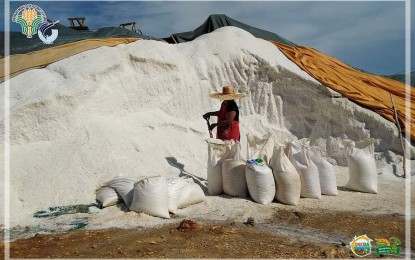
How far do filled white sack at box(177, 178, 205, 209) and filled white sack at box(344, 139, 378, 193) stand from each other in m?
1.84

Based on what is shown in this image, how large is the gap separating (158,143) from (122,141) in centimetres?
55

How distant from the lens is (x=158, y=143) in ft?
18.6

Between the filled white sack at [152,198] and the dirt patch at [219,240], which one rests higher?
the filled white sack at [152,198]

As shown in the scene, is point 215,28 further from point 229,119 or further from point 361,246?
point 361,246

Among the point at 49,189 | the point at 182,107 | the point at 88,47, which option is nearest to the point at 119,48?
the point at 88,47

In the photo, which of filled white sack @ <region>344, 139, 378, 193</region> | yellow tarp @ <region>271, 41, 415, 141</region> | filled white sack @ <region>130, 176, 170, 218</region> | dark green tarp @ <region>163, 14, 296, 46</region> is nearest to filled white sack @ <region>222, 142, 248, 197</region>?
filled white sack @ <region>130, 176, 170, 218</region>

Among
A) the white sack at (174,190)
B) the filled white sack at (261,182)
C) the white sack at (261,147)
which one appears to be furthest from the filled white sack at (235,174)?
the white sack at (174,190)

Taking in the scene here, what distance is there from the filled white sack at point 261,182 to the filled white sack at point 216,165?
0.39m

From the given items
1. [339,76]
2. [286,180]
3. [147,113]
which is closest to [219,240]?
[286,180]

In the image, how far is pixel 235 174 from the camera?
447 centimetres

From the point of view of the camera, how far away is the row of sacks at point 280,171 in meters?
4.27

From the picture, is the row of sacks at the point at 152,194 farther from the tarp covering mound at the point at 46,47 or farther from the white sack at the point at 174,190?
the tarp covering mound at the point at 46,47

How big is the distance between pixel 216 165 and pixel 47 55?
355 cm

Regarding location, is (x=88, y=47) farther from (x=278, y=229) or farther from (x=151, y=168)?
(x=278, y=229)
